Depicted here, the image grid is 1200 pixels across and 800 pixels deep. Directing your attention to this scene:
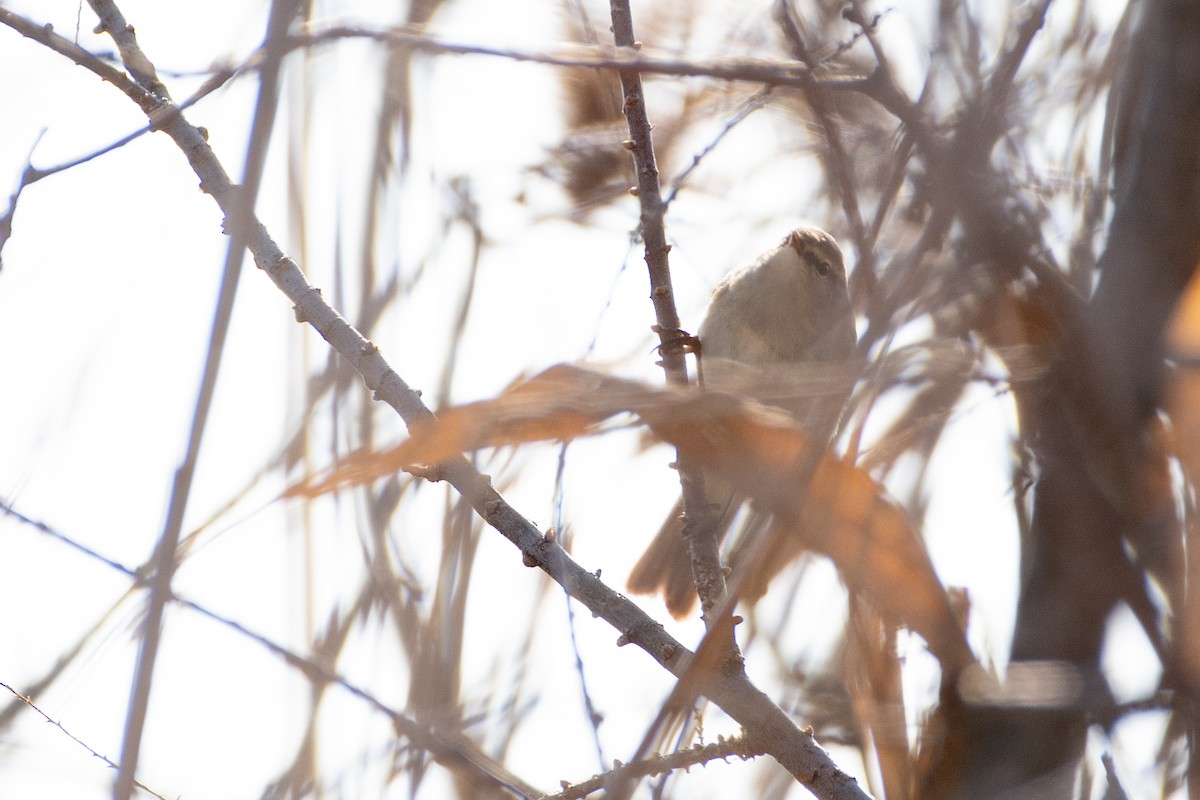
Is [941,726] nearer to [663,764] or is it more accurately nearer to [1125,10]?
[663,764]

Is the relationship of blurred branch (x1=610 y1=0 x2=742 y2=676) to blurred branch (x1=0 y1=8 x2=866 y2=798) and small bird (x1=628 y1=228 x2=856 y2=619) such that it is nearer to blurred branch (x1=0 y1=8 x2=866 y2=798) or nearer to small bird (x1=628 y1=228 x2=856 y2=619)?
blurred branch (x1=0 y1=8 x2=866 y2=798)

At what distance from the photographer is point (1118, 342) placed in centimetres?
100

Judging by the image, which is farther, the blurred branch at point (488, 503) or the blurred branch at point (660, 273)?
the blurred branch at point (660, 273)

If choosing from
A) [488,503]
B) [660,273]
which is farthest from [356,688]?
[660,273]

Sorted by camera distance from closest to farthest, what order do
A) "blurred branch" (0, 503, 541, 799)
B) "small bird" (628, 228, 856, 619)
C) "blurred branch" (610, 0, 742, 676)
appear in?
"blurred branch" (0, 503, 541, 799) < "blurred branch" (610, 0, 742, 676) < "small bird" (628, 228, 856, 619)

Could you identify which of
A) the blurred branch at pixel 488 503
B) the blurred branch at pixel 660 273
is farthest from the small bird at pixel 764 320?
the blurred branch at pixel 488 503

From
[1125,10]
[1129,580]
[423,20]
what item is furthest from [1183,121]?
[423,20]

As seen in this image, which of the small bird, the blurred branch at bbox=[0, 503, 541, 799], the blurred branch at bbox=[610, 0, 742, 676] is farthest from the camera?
the small bird

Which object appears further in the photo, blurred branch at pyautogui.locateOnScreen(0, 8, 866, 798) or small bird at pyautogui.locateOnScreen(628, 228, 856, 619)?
small bird at pyautogui.locateOnScreen(628, 228, 856, 619)

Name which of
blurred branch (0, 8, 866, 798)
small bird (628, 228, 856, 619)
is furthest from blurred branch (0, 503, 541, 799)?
small bird (628, 228, 856, 619)

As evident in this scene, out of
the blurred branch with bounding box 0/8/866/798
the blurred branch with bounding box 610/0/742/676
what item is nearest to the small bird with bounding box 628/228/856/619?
the blurred branch with bounding box 610/0/742/676

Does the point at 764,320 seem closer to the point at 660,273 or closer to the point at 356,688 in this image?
the point at 660,273

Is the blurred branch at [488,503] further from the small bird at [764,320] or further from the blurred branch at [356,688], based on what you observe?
the small bird at [764,320]

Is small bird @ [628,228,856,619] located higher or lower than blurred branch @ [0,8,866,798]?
higher
